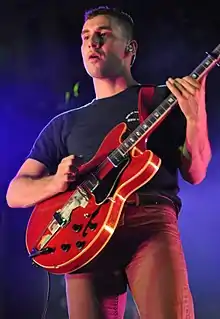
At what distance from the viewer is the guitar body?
153cm

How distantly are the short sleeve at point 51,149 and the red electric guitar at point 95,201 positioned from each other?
0.19m

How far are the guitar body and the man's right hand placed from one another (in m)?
0.03

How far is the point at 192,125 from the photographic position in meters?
1.58

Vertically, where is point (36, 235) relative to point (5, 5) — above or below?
below

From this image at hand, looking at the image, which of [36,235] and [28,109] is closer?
[36,235]

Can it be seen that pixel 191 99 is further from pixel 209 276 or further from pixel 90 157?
pixel 209 276

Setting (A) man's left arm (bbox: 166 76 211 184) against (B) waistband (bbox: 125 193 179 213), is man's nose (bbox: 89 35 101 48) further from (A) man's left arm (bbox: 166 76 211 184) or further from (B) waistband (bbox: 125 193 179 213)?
(B) waistband (bbox: 125 193 179 213)

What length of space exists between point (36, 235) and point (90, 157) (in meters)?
0.27

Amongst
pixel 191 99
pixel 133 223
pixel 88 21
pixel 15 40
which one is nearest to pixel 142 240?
pixel 133 223

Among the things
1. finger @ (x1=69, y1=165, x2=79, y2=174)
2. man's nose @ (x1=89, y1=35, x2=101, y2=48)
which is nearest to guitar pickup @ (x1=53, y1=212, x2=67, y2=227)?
finger @ (x1=69, y1=165, x2=79, y2=174)

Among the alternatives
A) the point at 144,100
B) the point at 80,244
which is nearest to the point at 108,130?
the point at 144,100

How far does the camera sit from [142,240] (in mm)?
1548

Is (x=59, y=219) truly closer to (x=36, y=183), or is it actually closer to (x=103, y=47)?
(x=36, y=183)

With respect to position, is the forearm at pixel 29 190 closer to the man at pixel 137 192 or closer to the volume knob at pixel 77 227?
the man at pixel 137 192
